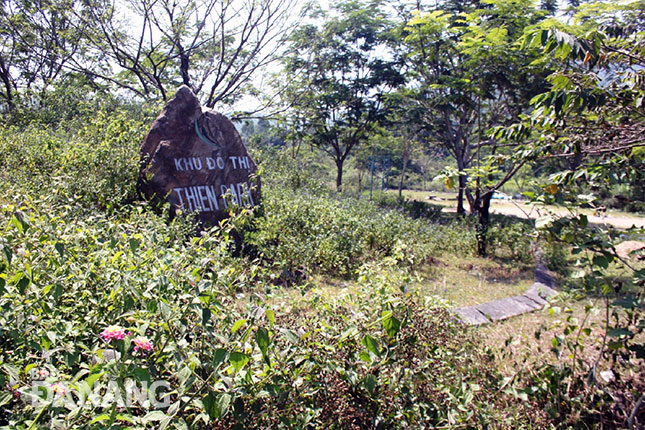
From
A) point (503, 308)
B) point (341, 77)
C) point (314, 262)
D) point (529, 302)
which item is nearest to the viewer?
point (503, 308)

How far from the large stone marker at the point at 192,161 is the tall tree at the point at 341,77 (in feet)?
17.3

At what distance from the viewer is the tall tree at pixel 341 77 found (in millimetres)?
11261

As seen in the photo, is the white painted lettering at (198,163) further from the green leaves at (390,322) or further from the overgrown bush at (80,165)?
the green leaves at (390,322)

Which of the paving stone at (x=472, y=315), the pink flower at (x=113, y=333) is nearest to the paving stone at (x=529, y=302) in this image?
the paving stone at (x=472, y=315)

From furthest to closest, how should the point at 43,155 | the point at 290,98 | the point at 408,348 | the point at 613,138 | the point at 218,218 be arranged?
the point at 290,98 → the point at 218,218 → the point at 43,155 → the point at 613,138 → the point at 408,348

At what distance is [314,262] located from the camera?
5.01m

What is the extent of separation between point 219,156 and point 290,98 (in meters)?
5.24

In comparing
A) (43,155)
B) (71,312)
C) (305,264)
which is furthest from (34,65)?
(71,312)

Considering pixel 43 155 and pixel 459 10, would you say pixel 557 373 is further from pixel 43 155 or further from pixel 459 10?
pixel 459 10

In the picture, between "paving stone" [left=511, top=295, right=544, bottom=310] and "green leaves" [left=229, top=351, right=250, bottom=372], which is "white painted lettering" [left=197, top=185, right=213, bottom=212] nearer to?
"paving stone" [left=511, top=295, right=544, bottom=310]

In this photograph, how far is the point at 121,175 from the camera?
480 centimetres

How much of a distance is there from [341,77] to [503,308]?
36.1 feet

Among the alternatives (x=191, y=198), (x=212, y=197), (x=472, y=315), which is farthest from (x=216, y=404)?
(x=212, y=197)
